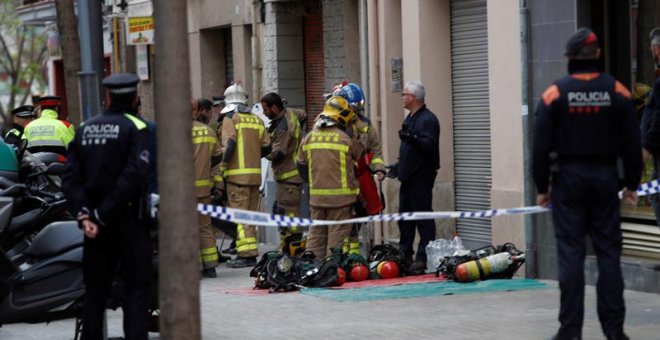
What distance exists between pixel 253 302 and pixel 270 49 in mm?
8966

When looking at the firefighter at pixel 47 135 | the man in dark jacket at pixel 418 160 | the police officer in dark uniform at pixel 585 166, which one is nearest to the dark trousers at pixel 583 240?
the police officer in dark uniform at pixel 585 166

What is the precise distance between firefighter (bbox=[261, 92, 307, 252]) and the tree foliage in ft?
113

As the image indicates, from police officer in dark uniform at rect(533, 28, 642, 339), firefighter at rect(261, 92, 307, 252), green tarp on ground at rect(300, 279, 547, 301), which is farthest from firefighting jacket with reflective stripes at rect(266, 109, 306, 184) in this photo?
police officer in dark uniform at rect(533, 28, 642, 339)

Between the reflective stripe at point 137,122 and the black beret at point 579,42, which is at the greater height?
the black beret at point 579,42

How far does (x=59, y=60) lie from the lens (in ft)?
120

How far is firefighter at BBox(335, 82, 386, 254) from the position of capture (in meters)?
14.7

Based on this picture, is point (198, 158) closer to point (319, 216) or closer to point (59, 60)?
point (319, 216)

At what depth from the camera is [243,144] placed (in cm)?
1631

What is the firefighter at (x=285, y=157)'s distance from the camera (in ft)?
54.7

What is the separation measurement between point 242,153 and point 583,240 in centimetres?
785

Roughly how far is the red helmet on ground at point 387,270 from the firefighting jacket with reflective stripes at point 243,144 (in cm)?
263

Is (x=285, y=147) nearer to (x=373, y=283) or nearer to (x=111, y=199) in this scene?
(x=373, y=283)

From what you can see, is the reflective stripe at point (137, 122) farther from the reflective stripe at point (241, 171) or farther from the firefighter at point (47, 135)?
the firefighter at point (47, 135)

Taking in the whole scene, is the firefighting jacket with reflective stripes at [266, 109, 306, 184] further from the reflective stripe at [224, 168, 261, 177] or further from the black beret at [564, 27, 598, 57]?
the black beret at [564, 27, 598, 57]
